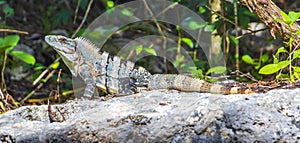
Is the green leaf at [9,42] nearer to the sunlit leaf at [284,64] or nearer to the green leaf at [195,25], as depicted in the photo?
the green leaf at [195,25]

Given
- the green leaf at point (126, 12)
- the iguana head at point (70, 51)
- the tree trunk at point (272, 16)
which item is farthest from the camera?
the green leaf at point (126, 12)

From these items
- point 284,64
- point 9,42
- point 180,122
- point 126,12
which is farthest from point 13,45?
point 180,122

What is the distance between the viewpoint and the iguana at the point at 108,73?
4.44 m

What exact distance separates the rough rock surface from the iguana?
0.55 metres

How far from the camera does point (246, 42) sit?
902cm

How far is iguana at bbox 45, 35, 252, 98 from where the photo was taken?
4.44 meters

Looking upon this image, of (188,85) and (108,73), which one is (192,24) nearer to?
(108,73)

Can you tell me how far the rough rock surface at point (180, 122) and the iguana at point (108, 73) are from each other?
1.81ft

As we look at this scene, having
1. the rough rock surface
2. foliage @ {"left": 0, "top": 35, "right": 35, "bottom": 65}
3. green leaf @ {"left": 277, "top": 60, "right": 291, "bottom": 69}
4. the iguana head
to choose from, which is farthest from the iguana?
foliage @ {"left": 0, "top": 35, "right": 35, "bottom": 65}

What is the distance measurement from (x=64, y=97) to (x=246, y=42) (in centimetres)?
339

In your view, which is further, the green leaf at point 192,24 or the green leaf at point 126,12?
the green leaf at point 126,12

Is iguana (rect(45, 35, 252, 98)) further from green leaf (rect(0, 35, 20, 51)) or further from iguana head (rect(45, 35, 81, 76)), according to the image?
green leaf (rect(0, 35, 20, 51))

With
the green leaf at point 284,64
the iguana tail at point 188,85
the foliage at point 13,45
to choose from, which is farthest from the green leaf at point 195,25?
the green leaf at point 284,64

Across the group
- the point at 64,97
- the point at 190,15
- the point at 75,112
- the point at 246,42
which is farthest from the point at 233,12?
the point at 75,112
